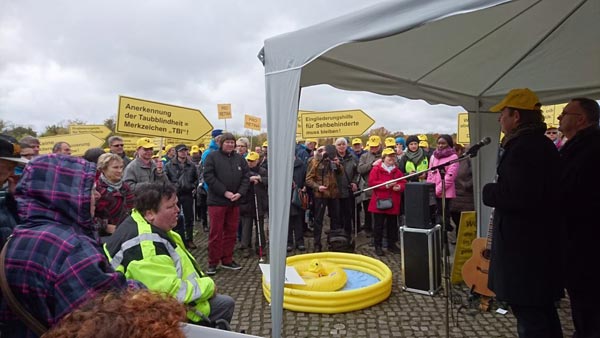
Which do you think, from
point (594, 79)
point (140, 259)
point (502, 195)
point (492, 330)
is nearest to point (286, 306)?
point (492, 330)

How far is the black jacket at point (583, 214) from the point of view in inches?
93.7

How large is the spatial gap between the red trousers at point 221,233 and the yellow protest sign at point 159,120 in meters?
2.89

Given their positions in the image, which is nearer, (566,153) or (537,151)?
(537,151)

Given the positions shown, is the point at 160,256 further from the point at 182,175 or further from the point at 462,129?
the point at 462,129

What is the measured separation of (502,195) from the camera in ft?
7.83

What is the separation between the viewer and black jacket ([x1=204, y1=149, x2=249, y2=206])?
18.4 feet

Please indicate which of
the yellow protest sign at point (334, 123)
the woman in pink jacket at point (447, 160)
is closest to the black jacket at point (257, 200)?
the woman in pink jacket at point (447, 160)

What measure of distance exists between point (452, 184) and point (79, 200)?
5666 millimetres

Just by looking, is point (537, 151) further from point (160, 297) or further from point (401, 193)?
point (401, 193)

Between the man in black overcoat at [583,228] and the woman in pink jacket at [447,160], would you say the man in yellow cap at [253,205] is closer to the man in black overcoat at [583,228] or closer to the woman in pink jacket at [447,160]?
the woman in pink jacket at [447,160]

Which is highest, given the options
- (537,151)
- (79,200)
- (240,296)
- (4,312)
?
(537,151)

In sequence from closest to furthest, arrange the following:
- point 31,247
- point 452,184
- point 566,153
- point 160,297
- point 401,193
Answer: point 160,297 → point 31,247 → point 566,153 → point 452,184 → point 401,193

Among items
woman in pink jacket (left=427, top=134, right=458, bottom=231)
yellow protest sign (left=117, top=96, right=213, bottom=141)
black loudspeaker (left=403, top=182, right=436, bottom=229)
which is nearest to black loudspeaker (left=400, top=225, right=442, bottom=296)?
black loudspeaker (left=403, top=182, right=436, bottom=229)

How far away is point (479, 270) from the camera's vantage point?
418cm
